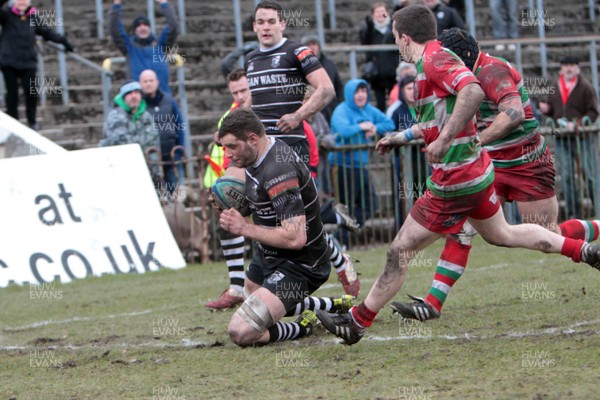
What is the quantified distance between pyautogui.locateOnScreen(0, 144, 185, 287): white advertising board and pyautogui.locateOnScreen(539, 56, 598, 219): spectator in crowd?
556 cm

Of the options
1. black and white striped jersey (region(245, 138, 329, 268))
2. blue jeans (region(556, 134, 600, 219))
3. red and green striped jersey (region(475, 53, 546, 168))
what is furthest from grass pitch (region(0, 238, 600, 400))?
blue jeans (region(556, 134, 600, 219))

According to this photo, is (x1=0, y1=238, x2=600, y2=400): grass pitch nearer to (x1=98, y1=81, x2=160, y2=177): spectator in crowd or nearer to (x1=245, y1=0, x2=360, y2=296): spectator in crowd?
(x1=245, y1=0, x2=360, y2=296): spectator in crowd

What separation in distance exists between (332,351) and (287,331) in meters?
0.60

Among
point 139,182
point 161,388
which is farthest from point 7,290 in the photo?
point 161,388

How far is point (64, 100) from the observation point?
56.3 feet

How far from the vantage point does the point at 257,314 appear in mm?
7285

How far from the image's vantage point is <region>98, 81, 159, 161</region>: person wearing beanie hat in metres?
13.9

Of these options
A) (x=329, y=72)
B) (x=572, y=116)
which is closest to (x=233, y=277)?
(x=329, y=72)

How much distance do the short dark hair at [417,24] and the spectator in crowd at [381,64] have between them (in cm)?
908

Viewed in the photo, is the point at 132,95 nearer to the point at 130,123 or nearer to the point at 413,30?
the point at 130,123

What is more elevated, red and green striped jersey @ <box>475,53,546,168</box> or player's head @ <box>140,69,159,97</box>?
player's head @ <box>140,69,159,97</box>

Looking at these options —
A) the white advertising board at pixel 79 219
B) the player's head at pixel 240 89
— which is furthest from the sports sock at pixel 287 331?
the white advertising board at pixel 79 219

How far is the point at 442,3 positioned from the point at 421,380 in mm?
11280

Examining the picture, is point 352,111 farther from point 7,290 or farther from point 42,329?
point 42,329
